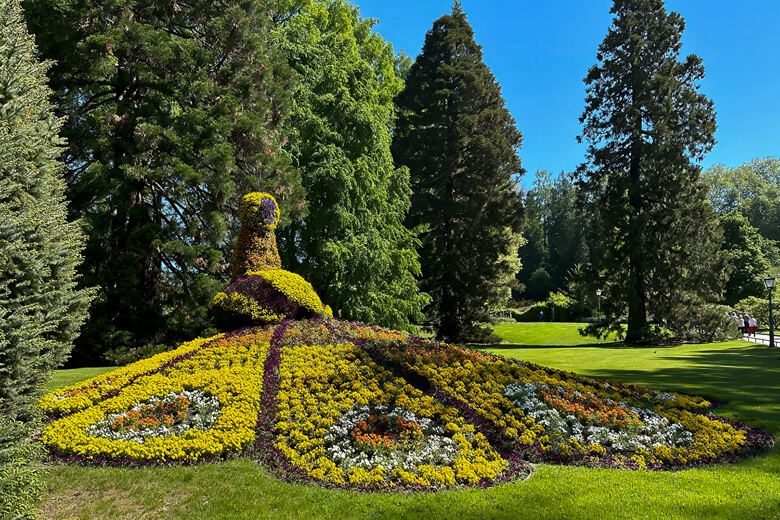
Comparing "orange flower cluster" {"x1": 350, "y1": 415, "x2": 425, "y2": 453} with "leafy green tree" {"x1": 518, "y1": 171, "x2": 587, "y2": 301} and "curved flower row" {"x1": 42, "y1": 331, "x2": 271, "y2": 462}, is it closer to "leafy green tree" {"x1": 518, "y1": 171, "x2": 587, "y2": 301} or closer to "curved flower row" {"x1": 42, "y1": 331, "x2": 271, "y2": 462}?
"curved flower row" {"x1": 42, "y1": 331, "x2": 271, "y2": 462}

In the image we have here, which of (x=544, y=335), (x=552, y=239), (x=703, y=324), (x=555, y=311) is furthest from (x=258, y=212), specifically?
(x=552, y=239)

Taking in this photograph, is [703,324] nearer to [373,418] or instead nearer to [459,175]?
[459,175]

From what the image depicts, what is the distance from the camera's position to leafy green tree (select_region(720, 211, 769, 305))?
127 feet

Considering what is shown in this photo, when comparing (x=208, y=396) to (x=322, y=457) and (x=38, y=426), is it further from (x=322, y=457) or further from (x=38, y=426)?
(x=38, y=426)

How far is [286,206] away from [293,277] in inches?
260

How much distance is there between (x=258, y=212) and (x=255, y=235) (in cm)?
60

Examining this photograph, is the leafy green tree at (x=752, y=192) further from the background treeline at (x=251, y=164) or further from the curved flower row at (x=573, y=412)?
the curved flower row at (x=573, y=412)

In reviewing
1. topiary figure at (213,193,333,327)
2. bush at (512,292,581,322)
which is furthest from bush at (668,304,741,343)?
topiary figure at (213,193,333,327)

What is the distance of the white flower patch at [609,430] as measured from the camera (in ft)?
21.6

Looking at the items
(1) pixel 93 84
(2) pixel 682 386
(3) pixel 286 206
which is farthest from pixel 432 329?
(1) pixel 93 84

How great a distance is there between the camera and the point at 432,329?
28.2 meters

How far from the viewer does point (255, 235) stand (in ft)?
36.7

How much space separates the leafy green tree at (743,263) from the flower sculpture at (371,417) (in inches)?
1504

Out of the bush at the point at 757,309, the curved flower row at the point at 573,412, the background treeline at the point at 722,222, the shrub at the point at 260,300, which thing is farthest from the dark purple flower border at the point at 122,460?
the background treeline at the point at 722,222
